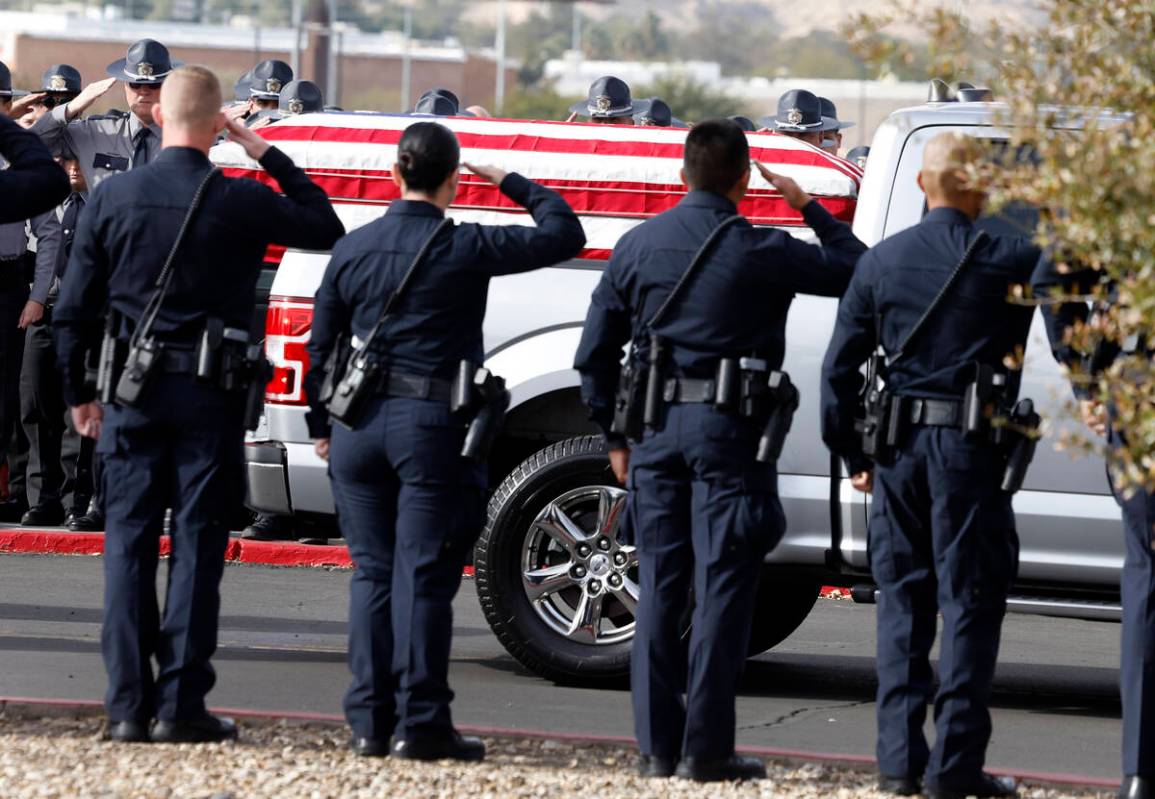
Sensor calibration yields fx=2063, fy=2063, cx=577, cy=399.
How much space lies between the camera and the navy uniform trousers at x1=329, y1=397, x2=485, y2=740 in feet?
19.9

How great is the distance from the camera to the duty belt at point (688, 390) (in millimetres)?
6004

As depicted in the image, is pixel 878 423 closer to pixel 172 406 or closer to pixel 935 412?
pixel 935 412

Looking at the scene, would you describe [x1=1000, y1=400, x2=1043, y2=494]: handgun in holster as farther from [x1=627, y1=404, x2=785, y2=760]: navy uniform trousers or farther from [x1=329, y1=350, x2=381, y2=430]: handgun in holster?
[x1=329, y1=350, x2=381, y2=430]: handgun in holster

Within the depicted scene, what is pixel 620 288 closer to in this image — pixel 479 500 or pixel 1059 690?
pixel 479 500

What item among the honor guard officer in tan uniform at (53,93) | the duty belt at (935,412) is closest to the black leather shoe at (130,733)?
the duty belt at (935,412)

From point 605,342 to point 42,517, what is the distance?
5.89 m

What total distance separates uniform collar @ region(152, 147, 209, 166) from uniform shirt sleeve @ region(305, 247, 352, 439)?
0.50 metres

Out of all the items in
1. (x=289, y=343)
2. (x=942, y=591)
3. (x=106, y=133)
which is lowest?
(x=942, y=591)

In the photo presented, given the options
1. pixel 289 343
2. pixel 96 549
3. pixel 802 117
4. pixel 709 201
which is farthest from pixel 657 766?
pixel 802 117

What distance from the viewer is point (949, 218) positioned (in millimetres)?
5965

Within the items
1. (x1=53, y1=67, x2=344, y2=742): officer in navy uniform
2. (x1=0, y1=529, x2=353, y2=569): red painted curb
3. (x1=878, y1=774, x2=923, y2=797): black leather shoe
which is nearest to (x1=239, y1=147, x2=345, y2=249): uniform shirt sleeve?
(x1=53, y1=67, x2=344, y2=742): officer in navy uniform

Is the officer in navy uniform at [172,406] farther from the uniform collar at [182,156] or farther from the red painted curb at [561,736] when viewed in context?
the red painted curb at [561,736]

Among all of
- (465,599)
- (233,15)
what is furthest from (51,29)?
(465,599)

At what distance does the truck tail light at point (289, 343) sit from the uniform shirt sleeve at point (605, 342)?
71.3 inches
